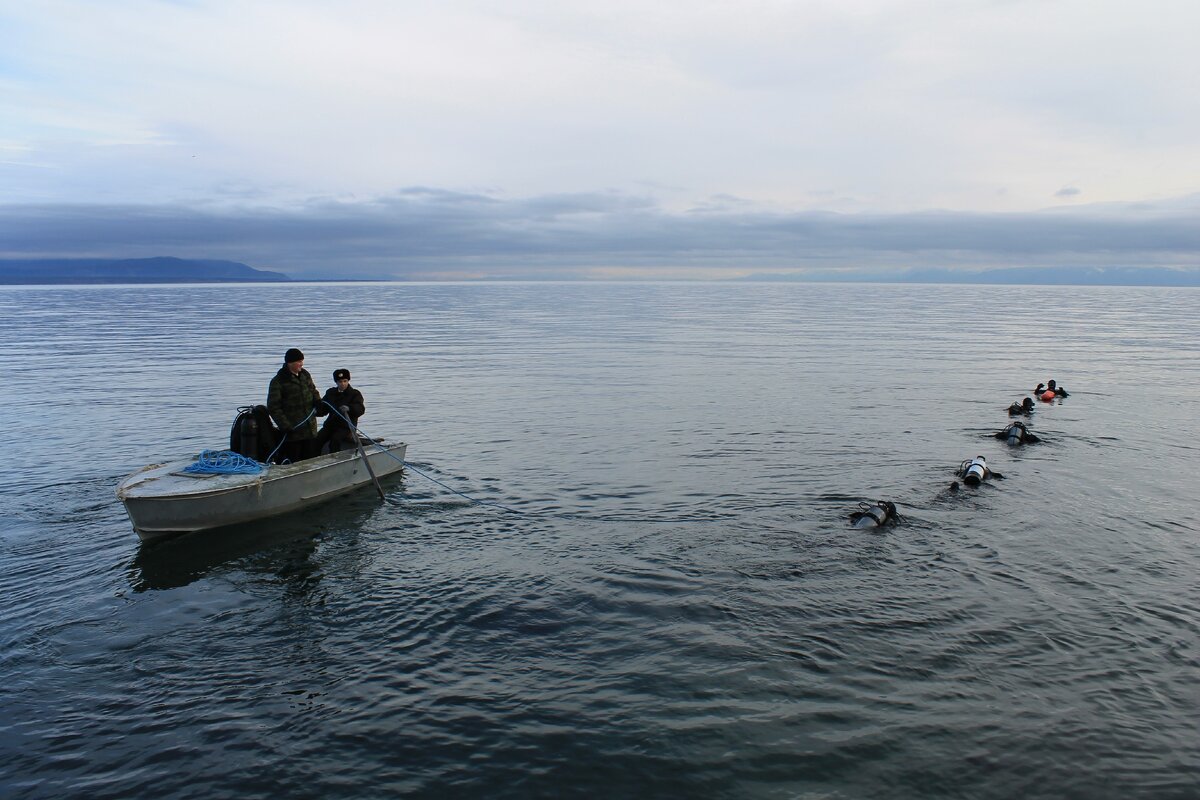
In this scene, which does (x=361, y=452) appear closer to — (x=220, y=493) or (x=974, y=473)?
(x=220, y=493)

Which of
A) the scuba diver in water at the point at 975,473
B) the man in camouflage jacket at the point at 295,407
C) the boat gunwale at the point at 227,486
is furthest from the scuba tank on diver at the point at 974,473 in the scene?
the man in camouflage jacket at the point at 295,407

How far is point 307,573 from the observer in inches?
531

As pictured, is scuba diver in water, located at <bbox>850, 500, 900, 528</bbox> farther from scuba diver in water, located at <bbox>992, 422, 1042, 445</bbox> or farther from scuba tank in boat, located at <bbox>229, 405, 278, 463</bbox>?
scuba tank in boat, located at <bbox>229, 405, 278, 463</bbox>

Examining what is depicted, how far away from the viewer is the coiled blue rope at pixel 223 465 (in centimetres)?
1556

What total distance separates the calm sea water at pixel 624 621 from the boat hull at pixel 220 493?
0.44 meters

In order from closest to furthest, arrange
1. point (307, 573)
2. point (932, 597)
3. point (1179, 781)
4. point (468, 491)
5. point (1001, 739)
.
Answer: point (1179, 781) < point (1001, 739) < point (932, 597) < point (307, 573) < point (468, 491)

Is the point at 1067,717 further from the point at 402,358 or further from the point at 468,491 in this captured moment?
the point at 402,358

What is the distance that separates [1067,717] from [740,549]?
5998 mm

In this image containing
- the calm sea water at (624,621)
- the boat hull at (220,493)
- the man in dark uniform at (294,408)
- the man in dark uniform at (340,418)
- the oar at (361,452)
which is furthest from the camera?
the man in dark uniform at (340,418)

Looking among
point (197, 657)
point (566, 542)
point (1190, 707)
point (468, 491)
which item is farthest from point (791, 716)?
point (468, 491)

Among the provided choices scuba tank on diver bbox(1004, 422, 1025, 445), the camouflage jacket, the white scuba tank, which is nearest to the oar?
the camouflage jacket

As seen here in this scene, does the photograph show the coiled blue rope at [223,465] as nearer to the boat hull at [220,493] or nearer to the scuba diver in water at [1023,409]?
the boat hull at [220,493]

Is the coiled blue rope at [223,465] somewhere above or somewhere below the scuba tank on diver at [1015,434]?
above

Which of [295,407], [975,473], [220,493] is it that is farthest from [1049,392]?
[220,493]
